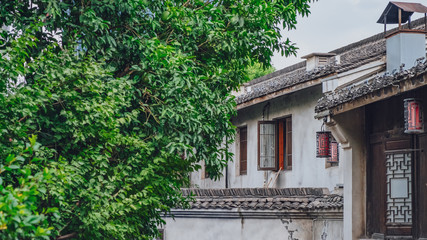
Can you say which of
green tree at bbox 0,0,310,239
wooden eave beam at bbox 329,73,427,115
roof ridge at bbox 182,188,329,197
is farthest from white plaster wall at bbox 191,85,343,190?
wooden eave beam at bbox 329,73,427,115

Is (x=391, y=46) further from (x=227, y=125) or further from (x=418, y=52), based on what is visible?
(x=227, y=125)

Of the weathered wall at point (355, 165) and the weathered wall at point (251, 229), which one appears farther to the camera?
the weathered wall at point (251, 229)

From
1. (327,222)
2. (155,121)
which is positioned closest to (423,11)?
(327,222)

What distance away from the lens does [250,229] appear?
56.3 ft

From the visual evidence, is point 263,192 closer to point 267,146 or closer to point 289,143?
point 289,143

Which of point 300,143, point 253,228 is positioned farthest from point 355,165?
point 300,143

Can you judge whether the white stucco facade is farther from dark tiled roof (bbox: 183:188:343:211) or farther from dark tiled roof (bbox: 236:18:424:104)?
dark tiled roof (bbox: 236:18:424:104)

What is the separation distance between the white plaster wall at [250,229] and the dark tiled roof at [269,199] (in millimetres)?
311

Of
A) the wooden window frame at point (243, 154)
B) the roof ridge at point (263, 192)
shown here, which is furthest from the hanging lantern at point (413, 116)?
the wooden window frame at point (243, 154)

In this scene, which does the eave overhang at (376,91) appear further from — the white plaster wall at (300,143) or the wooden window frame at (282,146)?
the wooden window frame at (282,146)

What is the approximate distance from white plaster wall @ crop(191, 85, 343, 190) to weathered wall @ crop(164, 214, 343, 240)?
1.13m

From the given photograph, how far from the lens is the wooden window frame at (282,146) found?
1867cm

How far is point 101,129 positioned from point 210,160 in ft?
8.80

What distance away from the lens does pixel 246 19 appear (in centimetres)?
1241
